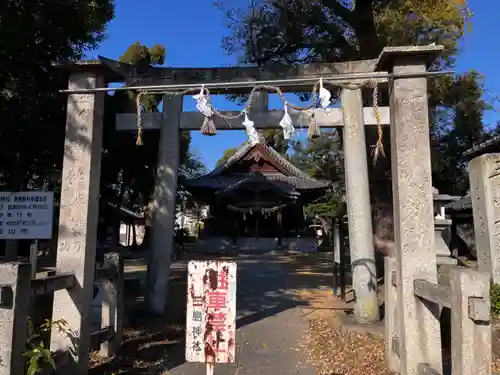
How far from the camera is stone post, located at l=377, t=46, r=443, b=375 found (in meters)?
4.60

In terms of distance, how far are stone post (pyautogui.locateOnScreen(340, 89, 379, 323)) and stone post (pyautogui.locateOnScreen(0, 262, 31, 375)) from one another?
584 cm

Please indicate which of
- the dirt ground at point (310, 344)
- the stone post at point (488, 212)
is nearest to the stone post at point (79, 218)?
the dirt ground at point (310, 344)

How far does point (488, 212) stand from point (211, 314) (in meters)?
6.48

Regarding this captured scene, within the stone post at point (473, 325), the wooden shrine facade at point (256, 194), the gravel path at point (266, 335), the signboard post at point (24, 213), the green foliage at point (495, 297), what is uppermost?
the wooden shrine facade at point (256, 194)

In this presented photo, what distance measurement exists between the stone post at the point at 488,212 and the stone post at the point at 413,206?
14.3 feet

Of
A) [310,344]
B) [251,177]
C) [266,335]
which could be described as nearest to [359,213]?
[310,344]

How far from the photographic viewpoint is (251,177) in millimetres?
27500

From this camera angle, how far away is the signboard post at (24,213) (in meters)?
6.20

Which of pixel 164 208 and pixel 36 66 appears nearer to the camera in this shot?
pixel 164 208

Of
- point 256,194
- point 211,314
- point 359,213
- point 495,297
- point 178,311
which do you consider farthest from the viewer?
point 256,194

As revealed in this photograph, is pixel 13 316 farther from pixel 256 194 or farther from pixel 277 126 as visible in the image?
pixel 256 194

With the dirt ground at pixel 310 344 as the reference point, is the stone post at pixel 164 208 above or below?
above

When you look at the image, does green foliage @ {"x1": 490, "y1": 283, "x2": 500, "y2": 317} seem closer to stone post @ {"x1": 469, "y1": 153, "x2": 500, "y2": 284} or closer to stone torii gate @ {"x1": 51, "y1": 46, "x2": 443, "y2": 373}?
Result: stone post @ {"x1": 469, "y1": 153, "x2": 500, "y2": 284}

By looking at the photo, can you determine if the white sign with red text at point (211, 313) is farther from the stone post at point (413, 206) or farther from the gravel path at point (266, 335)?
the stone post at point (413, 206)
